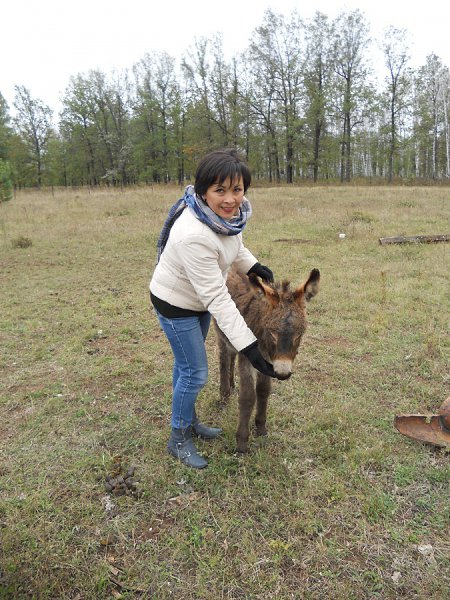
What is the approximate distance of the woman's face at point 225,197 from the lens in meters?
2.41

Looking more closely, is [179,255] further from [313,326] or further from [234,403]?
[313,326]

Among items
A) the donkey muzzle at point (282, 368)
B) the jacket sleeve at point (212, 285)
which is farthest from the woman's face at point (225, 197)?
the donkey muzzle at point (282, 368)

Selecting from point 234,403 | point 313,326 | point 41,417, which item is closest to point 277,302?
point 234,403

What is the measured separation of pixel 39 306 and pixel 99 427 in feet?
13.5

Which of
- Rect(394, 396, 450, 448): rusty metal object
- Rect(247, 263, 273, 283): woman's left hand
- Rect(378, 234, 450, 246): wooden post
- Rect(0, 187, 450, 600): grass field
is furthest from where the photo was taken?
Rect(378, 234, 450, 246): wooden post

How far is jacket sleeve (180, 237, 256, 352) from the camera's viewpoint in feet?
7.82

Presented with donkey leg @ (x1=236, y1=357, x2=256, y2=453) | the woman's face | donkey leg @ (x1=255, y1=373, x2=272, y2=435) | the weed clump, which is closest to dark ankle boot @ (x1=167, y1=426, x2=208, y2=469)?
donkey leg @ (x1=236, y1=357, x2=256, y2=453)

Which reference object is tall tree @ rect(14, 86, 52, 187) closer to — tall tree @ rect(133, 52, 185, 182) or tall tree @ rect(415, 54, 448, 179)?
tall tree @ rect(133, 52, 185, 182)

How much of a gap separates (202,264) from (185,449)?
1.67 m

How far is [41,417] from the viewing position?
150 inches

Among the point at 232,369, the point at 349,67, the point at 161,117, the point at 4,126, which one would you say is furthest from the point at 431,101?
the point at 232,369

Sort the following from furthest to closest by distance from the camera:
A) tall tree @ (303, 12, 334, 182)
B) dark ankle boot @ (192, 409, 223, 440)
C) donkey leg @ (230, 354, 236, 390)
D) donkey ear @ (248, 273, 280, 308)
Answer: tall tree @ (303, 12, 334, 182), donkey leg @ (230, 354, 236, 390), dark ankle boot @ (192, 409, 223, 440), donkey ear @ (248, 273, 280, 308)

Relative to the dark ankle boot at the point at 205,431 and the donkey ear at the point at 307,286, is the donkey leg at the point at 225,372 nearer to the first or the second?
the dark ankle boot at the point at 205,431

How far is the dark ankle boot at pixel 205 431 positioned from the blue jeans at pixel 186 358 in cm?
42
